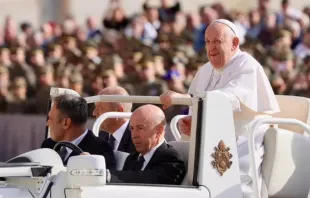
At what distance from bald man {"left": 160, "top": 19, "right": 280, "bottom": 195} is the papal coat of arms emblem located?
1.65 ft

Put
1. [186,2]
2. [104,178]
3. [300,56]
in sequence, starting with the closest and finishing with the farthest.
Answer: [104,178]
[300,56]
[186,2]

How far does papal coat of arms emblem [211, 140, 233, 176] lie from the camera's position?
8.04 meters

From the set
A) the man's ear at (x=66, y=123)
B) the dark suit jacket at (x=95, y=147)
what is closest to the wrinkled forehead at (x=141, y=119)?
the dark suit jacket at (x=95, y=147)

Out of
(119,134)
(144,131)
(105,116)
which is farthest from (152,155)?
(119,134)

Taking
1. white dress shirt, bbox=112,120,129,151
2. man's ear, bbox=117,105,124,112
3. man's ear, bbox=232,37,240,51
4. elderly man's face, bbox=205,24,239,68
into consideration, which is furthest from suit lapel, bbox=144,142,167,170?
man's ear, bbox=117,105,124,112

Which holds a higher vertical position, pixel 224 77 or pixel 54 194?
pixel 224 77

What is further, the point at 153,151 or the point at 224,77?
the point at 224,77

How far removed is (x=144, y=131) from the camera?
8.46m

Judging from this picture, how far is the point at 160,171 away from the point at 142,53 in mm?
10216

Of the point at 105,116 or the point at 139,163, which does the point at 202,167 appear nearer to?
the point at 139,163

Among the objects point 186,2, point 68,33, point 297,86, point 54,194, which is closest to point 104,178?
point 54,194

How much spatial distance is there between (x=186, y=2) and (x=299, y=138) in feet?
58.8

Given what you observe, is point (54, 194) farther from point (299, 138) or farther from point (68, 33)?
point (68, 33)

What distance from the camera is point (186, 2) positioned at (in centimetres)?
2634
